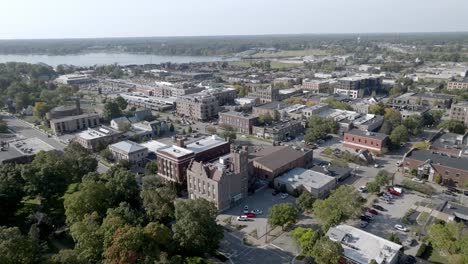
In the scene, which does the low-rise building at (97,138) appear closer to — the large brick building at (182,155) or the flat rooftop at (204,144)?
the large brick building at (182,155)

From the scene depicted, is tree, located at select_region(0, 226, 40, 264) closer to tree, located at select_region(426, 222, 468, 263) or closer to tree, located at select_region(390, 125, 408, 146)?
tree, located at select_region(426, 222, 468, 263)

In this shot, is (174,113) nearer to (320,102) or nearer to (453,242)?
(320,102)

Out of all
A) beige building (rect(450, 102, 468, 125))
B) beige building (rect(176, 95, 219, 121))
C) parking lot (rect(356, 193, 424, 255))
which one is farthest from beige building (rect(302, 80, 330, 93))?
parking lot (rect(356, 193, 424, 255))

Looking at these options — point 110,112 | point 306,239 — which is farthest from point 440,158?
point 110,112

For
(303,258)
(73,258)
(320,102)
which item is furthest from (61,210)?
(320,102)

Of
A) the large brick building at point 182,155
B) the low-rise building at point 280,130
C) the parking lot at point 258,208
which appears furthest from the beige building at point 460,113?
the large brick building at point 182,155
